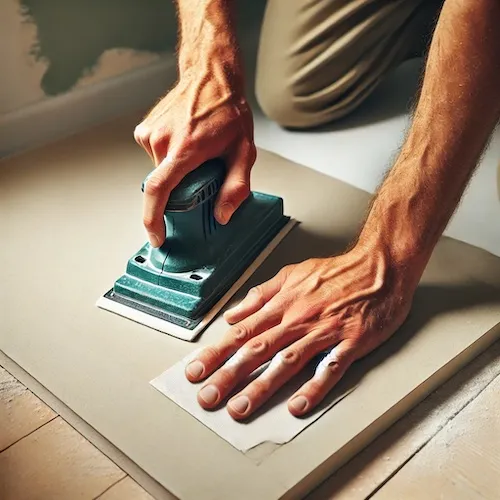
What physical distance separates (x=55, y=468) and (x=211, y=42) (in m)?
0.87

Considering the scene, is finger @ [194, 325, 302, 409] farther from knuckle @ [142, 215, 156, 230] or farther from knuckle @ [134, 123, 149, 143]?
knuckle @ [134, 123, 149, 143]

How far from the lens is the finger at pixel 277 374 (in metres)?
1.11

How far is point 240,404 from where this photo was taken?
111 centimetres

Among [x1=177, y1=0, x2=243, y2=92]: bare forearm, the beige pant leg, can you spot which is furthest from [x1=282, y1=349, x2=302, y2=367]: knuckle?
the beige pant leg

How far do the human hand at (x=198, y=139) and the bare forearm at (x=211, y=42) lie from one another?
22mm

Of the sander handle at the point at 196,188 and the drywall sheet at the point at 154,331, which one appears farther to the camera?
the sander handle at the point at 196,188

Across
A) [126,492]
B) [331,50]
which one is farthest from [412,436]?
[331,50]

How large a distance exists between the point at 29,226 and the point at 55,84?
1.89 ft

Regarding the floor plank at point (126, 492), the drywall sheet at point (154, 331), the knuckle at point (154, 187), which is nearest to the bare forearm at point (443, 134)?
the drywall sheet at point (154, 331)

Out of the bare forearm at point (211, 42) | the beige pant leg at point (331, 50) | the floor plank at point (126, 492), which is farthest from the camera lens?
the beige pant leg at point (331, 50)

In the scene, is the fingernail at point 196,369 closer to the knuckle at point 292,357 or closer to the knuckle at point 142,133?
the knuckle at point 292,357

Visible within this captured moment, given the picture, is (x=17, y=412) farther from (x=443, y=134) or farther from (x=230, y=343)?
(x=443, y=134)

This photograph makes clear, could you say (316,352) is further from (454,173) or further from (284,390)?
(454,173)

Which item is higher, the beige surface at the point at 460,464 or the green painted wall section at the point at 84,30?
the green painted wall section at the point at 84,30
